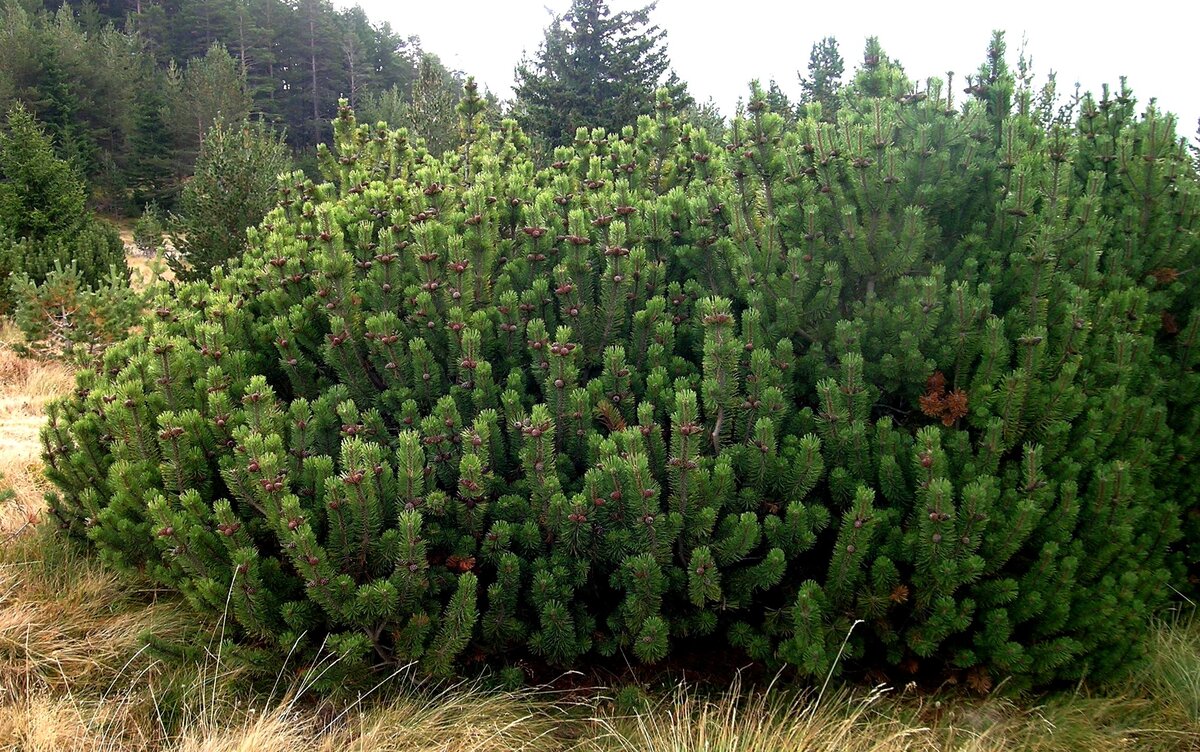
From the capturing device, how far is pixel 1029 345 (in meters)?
3.15

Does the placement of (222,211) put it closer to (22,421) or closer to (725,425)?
(22,421)

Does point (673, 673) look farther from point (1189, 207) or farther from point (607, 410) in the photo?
point (1189, 207)

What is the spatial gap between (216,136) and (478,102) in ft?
25.7

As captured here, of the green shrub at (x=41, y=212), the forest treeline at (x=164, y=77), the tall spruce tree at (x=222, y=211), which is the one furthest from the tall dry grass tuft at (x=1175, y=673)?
the forest treeline at (x=164, y=77)

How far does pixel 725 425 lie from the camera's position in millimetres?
3311

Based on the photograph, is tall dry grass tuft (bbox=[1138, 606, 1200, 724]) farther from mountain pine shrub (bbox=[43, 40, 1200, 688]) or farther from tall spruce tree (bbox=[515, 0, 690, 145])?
tall spruce tree (bbox=[515, 0, 690, 145])

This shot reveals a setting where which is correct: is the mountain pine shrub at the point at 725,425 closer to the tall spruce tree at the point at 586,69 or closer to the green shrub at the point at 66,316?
the green shrub at the point at 66,316

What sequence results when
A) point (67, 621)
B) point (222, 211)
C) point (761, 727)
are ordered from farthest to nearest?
point (222, 211), point (67, 621), point (761, 727)

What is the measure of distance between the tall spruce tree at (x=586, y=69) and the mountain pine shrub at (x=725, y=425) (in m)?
24.8

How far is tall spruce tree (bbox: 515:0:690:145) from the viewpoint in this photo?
2786 centimetres

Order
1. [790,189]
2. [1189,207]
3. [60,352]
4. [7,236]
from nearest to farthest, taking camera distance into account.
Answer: [790,189] → [1189,207] → [60,352] → [7,236]

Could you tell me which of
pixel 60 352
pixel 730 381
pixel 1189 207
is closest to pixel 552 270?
pixel 730 381

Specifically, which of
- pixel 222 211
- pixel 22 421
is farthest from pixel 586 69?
pixel 22 421

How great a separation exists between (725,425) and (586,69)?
2840cm
